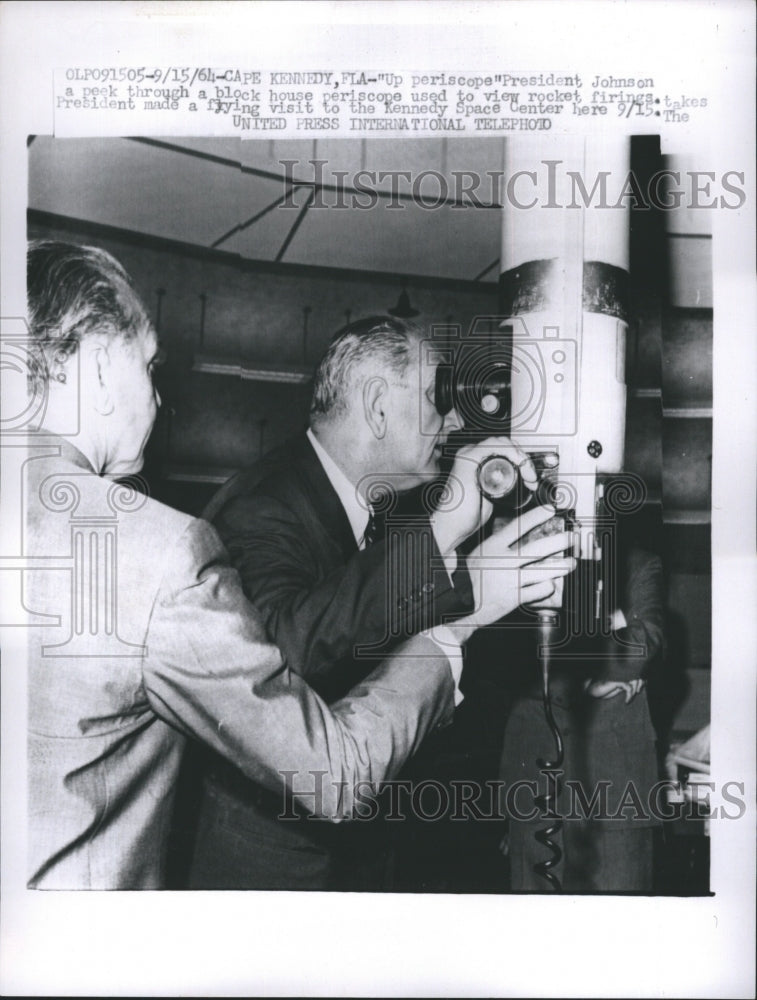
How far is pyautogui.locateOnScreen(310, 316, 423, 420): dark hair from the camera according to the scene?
138cm

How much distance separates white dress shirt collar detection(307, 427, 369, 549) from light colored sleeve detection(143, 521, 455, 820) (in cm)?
20

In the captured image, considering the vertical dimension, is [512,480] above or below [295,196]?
below

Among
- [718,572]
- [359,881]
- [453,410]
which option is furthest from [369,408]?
[359,881]

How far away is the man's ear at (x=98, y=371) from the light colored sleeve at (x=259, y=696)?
0.78 feet

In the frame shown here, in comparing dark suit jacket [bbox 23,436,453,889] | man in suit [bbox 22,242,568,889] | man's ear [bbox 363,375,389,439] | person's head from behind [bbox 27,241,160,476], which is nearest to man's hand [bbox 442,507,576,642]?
man in suit [bbox 22,242,568,889]

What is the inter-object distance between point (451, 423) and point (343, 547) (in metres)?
0.25

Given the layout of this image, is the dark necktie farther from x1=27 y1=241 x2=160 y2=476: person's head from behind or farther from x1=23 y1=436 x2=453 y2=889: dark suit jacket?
x1=27 y1=241 x2=160 y2=476: person's head from behind

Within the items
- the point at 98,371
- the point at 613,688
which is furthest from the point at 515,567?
the point at 98,371

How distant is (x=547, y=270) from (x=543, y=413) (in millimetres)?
222

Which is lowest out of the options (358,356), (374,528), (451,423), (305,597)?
(305,597)

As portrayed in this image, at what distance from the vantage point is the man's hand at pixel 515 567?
54.5 inches

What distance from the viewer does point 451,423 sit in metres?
1.39

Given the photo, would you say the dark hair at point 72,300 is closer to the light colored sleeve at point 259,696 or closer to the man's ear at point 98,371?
the man's ear at point 98,371

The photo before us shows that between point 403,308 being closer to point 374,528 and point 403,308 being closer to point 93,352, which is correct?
point 374,528
